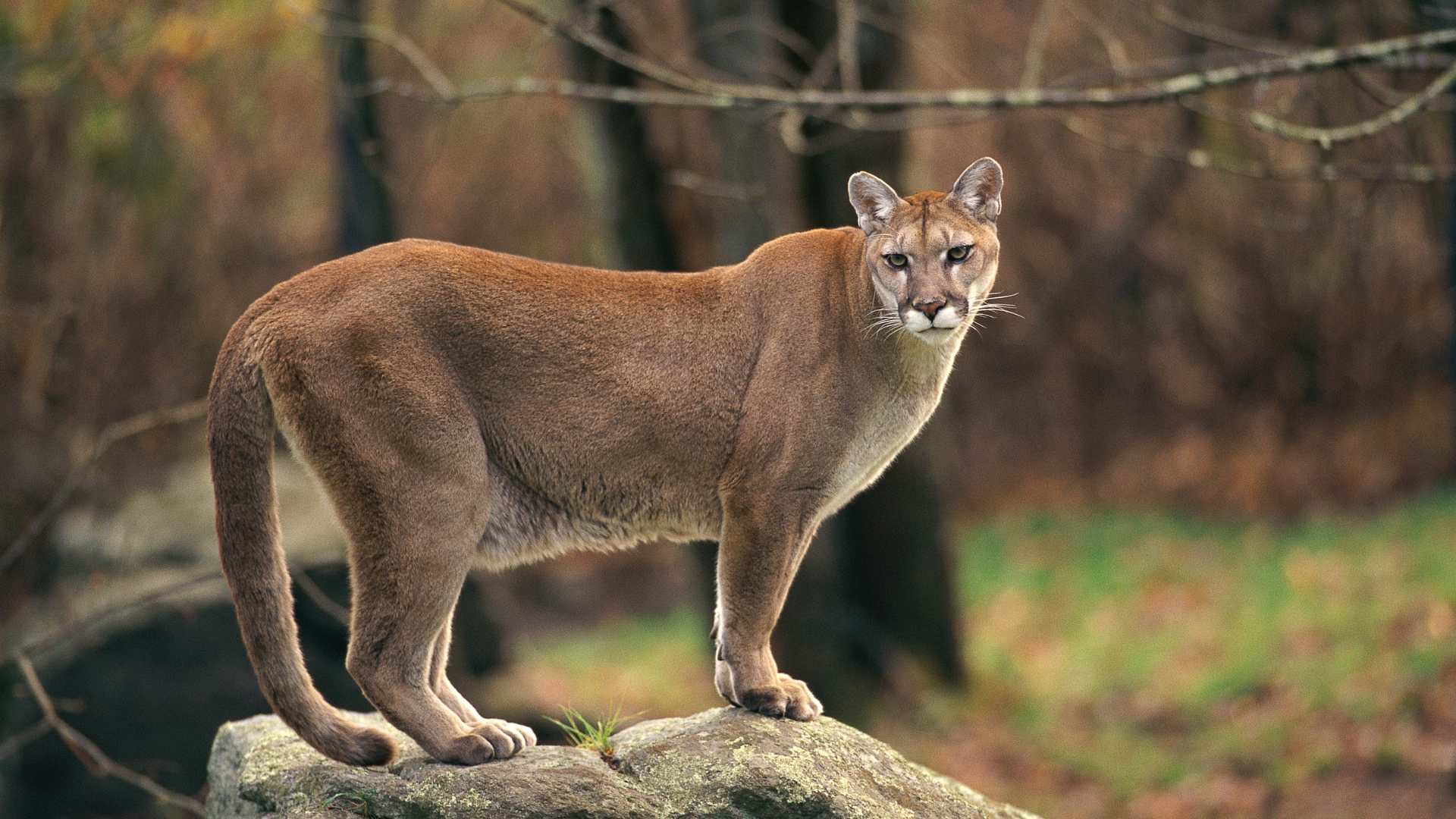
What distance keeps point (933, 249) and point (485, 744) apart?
2.37 meters

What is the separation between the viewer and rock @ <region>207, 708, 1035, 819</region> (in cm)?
434

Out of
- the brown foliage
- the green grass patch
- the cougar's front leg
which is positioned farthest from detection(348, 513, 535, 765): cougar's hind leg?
the green grass patch

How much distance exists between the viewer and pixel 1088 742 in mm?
10898

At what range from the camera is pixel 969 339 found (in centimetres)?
1684

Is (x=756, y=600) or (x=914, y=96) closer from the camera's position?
(x=756, y=600)

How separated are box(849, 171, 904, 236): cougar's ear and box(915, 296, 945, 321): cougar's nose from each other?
1.46 feet

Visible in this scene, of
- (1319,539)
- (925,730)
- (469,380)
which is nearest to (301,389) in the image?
(469,380)

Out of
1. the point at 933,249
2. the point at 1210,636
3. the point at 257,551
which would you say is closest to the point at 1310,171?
the point at 933,249

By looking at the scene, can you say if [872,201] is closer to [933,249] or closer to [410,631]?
[933,249]

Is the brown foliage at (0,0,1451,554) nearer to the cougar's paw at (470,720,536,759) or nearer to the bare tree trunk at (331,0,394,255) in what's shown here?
the bare tree trunk at (331,0,394,255)

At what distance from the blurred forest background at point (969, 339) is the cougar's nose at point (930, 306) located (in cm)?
189

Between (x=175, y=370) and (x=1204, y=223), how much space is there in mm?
11438

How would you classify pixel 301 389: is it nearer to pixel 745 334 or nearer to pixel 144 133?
pixel 745 334

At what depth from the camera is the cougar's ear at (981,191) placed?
4.92 metres
